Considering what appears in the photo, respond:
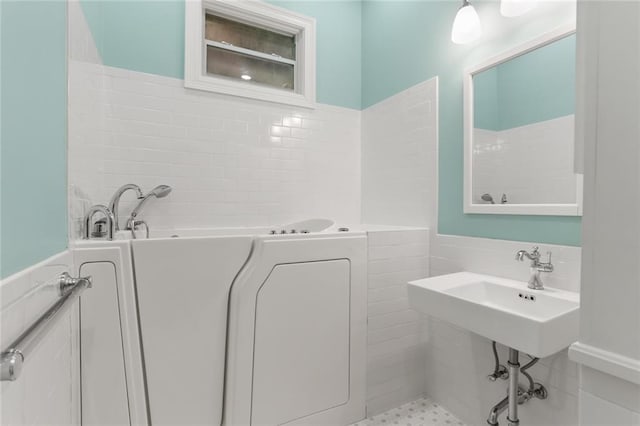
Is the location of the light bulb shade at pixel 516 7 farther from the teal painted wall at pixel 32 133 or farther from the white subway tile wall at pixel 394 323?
the teal painted wall at pixel 32 133

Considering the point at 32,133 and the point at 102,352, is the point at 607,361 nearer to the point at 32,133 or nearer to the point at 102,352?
the point at 32,133

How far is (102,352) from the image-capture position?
47.9 inches

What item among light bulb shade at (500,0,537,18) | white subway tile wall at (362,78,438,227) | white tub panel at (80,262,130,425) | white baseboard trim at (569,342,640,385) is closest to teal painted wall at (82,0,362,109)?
white subway tile wall at (362,78,438,227)

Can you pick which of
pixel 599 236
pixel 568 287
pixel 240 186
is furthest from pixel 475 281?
pixel 240 186

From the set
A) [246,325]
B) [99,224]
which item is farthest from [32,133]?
[246,325]

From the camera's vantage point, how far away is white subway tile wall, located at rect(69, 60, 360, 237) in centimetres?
189

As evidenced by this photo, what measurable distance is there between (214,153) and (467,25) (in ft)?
5.60

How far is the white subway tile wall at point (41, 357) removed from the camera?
1.96ft

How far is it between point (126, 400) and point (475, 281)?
1.64 metres

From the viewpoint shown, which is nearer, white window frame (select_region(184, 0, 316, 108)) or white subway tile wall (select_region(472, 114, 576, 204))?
white subway tile wall (select_region(472, 114, 576, 204))

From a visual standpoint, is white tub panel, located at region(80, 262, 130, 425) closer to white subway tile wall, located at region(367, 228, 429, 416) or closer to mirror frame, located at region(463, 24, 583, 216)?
white subway tile wall, located at region(367, 228, 429, 416)

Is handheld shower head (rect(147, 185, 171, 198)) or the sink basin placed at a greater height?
handheld shower head (rect(147, 185, 171, 198))

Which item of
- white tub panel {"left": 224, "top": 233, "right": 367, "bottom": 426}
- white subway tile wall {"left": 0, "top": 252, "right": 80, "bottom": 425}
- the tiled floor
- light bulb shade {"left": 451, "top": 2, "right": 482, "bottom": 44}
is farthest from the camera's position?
the tiled floor

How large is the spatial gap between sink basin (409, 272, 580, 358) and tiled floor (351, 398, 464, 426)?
790 mm
